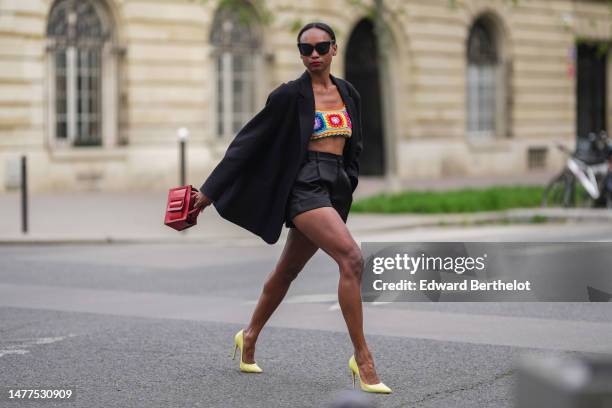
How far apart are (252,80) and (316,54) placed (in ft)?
73.2

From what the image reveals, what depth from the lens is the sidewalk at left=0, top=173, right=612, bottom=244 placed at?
15984 millimetres

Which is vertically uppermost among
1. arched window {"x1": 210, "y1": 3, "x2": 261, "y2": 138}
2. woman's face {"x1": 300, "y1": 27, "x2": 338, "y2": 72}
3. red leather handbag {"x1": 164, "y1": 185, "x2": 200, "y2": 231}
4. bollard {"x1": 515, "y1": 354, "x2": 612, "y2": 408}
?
arched window {"x1": 210, "y1": 3, "x2": 261, "y2": 138}

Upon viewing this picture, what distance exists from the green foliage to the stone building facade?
60.8 inches

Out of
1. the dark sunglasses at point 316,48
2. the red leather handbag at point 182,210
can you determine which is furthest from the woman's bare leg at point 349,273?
the dark sunglasses at point 316,48

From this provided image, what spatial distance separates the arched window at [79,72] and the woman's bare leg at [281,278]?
60.1ft

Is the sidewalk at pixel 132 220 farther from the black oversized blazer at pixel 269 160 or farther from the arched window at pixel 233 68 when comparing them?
the black oversized blazer at pixel 269 160

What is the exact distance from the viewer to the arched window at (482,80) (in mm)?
34938

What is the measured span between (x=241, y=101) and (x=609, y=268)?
21.6 meters

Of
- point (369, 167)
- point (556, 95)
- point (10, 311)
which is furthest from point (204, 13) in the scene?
point (10, 311)

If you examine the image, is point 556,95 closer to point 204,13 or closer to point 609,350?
point 204,13

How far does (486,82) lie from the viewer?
3544 centimetres

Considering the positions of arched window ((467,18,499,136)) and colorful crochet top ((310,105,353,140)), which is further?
arched window ((467,18,499,136))

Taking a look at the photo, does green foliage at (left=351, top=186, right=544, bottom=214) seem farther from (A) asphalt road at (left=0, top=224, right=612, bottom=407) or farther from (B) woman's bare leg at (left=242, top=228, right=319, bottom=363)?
(B) woman's bare leg at (left=242, top=228, right=319, bottom=363)

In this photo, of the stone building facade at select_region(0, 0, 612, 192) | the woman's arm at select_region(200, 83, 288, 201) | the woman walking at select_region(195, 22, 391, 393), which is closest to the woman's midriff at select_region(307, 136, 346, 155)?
the woman walking at select_region(195, 22, 391, 393)
